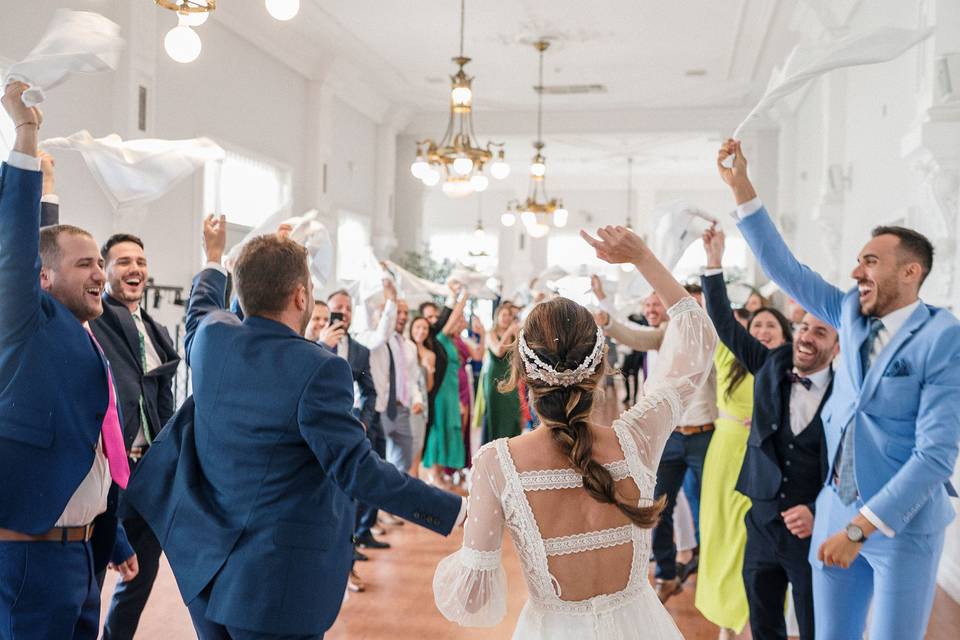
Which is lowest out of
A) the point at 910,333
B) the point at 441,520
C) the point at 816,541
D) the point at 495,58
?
the point at 816,541

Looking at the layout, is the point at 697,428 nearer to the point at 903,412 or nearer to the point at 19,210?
the point at 903,412

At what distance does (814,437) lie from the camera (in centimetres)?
296

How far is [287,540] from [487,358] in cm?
612

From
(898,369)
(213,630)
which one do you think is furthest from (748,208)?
(213,630)

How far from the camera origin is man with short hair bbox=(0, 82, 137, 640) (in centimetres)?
200

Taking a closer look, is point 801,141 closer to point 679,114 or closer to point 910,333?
point 679,114

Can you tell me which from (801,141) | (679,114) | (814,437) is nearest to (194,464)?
(814,437)

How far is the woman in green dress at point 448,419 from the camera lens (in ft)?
24.1

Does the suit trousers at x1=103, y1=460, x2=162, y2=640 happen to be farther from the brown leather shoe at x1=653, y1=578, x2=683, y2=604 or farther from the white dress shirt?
the brown leather shoe at x1=653, y1=578, x2=683, y2=604

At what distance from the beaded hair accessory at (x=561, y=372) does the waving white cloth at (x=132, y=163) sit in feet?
5.72

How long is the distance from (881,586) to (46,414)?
2318mm

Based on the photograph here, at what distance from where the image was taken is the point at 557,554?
5.85 feet

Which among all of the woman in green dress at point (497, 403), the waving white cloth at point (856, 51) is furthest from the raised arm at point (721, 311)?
the woman in green dress at point (497, 403)

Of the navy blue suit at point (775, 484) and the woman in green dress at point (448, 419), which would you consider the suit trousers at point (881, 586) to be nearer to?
the navy blue suit at point (775, 484)
